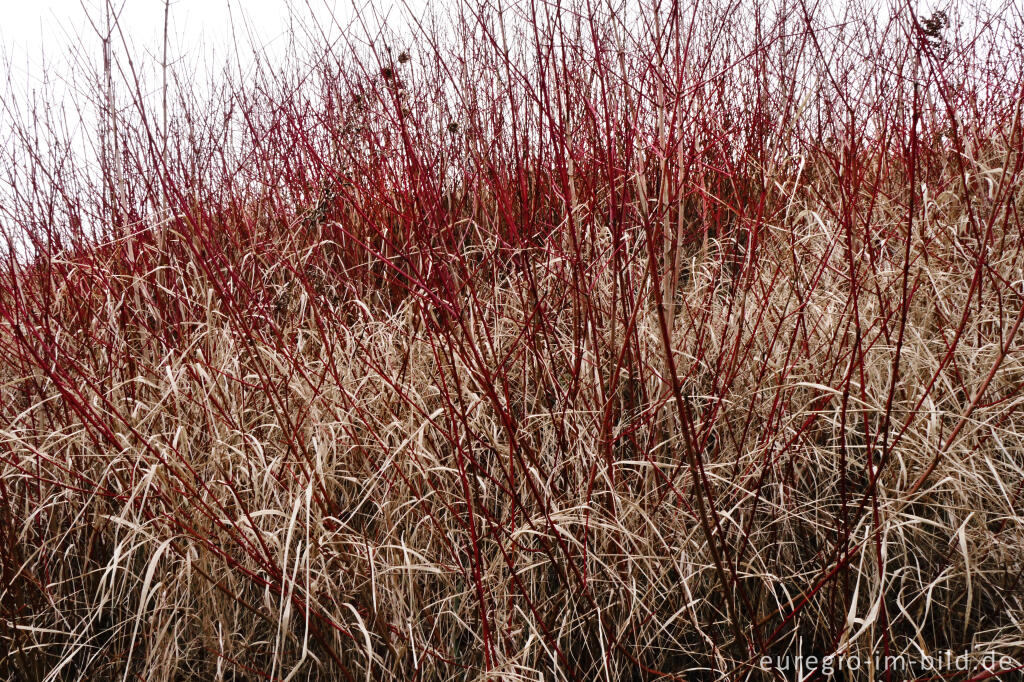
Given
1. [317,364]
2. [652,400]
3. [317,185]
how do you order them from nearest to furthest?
[652,400] → [317,364] → [317,185]

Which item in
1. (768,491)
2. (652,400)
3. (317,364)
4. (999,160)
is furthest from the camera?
(999,160)

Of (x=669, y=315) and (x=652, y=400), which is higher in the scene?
(x=669, y=315)

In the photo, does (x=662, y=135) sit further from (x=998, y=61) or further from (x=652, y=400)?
(x=998, y=61)

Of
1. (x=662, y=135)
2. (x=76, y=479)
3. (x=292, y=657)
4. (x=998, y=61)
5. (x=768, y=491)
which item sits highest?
(x=998, y=61)

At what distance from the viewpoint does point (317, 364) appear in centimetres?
217

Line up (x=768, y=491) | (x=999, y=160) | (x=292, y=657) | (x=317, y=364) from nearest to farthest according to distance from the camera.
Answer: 1. (x=292, y=657)
2. (x=768, y=491)
3. (x=317, y=364)
4. (x=999, y=160)

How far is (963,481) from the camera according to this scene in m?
1.62

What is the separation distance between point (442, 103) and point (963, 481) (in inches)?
102

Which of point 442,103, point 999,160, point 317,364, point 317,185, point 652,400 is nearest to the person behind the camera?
point 652,400

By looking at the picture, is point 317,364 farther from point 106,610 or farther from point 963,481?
point 963,481

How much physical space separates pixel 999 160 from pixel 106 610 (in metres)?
3.56

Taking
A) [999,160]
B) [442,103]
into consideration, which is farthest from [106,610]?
[999,160]

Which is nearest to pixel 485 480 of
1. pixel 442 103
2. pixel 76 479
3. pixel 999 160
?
pixel 76 479

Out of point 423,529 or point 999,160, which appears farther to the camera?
point 999,160
